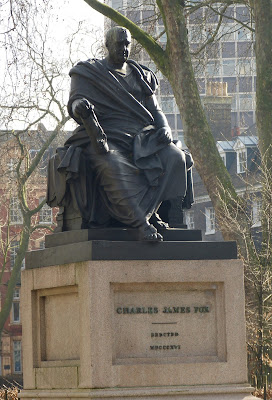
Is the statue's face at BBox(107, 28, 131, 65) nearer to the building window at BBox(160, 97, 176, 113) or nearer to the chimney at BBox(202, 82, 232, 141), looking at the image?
the building window at BBox(160, 97, 176, 113)

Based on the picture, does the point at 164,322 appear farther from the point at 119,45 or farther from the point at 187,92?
the point at 187,92

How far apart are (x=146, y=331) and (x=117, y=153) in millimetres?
1604

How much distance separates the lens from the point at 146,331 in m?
10.6

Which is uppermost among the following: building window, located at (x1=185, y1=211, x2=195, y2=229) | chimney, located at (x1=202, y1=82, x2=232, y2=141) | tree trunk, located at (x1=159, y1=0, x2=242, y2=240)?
chimney, located at (x1=202, y1=82, x2=232, y2=141)

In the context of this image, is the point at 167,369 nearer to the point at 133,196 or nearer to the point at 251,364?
the point at 133,196

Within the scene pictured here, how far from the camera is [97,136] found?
10.8m

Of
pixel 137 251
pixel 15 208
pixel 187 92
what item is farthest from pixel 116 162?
pixel 15 208

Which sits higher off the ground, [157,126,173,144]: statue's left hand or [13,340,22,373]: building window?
[157,126,173,144]: statue's left hand

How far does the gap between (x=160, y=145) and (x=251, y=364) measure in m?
12.0

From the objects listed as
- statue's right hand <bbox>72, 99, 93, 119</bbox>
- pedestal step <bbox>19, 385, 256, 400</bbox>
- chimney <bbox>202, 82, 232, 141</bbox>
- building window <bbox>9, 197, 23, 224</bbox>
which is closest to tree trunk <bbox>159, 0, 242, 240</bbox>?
statue's right hand <bbox>72, 99, 93, 119</bbox>

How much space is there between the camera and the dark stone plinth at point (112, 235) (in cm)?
1069

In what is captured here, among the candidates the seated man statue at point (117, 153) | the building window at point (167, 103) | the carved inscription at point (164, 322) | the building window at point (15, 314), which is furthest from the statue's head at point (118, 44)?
the building window at point (15, 314)

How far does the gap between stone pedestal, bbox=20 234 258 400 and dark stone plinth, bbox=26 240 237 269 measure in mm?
52

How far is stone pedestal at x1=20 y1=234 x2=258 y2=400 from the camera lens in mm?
10312
